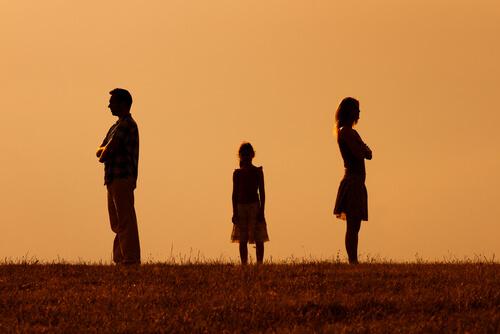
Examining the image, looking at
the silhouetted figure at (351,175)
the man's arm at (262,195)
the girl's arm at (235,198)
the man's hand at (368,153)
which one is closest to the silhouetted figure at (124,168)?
the girl's arm at (235,198)

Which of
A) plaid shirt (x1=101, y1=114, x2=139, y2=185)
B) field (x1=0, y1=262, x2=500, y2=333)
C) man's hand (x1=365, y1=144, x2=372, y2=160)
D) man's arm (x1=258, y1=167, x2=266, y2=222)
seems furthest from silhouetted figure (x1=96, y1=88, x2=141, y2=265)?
man's hand (x1=365, y1=144, x2=372, y2=160)

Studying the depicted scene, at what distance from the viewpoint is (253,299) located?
12641mm

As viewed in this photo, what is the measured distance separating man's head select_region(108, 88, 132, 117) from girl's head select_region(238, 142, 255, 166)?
249cm

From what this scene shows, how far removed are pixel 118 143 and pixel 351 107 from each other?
354 centimetres

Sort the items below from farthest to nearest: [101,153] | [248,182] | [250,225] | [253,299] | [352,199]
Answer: [250,225], [248,182], [101,153], [352,199], [253,299]

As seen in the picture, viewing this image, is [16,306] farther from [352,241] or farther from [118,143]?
[352,241]

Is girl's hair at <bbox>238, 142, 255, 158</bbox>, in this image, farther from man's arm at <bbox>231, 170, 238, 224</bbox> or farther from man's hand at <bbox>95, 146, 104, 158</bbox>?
man's hand at <bbox>95, 146, 104, 158</bbox>

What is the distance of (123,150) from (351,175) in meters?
3.45

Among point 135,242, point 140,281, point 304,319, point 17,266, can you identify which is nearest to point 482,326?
point 304,319

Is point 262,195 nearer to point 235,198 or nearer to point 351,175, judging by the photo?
point 235,198

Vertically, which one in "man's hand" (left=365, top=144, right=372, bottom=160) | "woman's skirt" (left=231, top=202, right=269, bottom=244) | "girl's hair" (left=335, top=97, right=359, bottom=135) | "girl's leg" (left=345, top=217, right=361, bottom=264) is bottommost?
"girl's leg" (left=345, top=217, right=361, bottom=264)

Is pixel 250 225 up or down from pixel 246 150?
down

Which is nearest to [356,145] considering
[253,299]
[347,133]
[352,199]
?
[347,133]

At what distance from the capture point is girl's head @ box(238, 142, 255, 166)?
17969 mm
